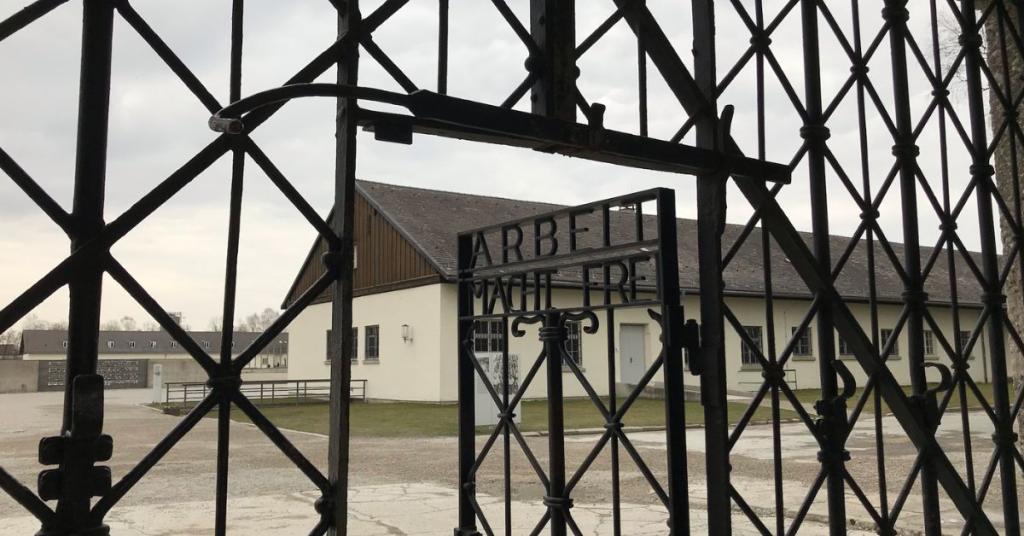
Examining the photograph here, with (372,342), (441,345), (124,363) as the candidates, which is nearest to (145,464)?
(441,345)

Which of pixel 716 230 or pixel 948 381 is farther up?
pixel 716 230

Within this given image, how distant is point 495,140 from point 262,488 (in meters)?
7.63

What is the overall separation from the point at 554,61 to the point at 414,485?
7.27 m

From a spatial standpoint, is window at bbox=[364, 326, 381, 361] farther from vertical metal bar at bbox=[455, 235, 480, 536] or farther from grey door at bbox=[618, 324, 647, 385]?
vertical metal bar at bbox=[455, 235, 480, 536]

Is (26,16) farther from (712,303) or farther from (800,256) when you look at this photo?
(800,256)

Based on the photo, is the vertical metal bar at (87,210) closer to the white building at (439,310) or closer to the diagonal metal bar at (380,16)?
the diagonal metal bar at (380,16)

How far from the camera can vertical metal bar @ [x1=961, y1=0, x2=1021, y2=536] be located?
3664mm

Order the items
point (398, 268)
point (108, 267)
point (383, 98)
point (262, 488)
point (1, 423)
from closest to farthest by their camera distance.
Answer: point (108, 267) < point (383, 98) < point (262, 488) < point (1, 423) < point (398, 268)

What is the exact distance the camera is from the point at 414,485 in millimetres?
8906

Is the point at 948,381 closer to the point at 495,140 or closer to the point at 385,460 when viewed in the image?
the point at 495,140

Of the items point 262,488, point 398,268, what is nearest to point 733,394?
point 398,268

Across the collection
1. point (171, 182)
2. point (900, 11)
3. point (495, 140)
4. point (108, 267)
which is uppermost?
point (900, 11)

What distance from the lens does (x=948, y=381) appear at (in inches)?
126

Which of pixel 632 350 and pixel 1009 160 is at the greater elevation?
pixel 1009 160
